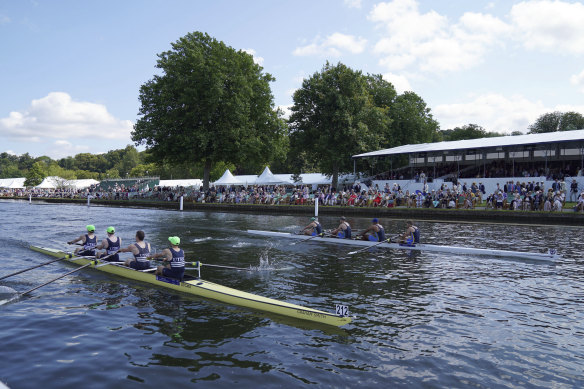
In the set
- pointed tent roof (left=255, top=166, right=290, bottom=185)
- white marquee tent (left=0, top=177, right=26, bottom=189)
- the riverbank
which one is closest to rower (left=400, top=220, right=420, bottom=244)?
the riverbank

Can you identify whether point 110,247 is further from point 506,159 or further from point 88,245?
point 506,159

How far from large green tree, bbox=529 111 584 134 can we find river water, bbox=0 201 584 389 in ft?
234

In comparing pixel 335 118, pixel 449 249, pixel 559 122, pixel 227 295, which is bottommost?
pixel 227 295

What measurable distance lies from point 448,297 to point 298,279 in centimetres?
442

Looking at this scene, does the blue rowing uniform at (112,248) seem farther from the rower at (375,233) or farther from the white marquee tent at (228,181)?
the white marquee tent at (228,181)

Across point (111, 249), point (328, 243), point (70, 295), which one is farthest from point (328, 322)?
point (328, 243)

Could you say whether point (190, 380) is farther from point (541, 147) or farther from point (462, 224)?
point (541, 147)

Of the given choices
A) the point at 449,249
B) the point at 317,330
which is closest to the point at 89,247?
Result: the point at 317,330

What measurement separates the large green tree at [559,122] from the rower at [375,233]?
70.2 metres

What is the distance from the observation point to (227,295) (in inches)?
391

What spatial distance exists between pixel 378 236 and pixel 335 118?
95.5 feet

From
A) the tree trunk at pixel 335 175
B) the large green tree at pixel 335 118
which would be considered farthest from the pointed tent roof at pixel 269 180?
the tree trunk at pixel 335 175

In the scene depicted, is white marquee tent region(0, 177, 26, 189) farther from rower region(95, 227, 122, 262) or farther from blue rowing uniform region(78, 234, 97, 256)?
rower region(95, 227, 122, 262)

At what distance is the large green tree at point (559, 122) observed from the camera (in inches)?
2849
